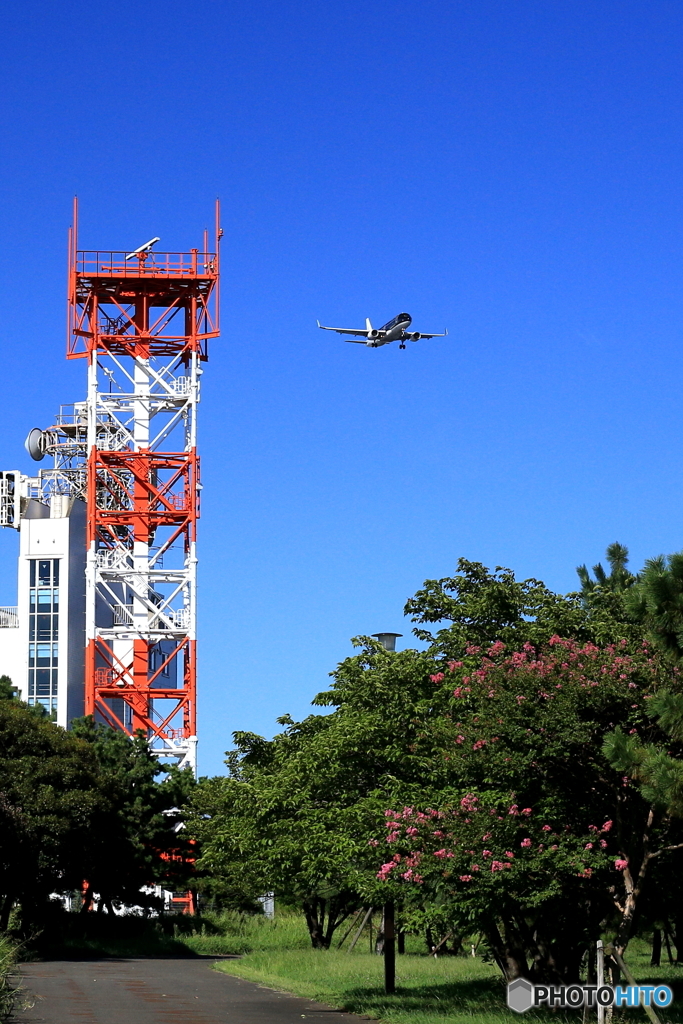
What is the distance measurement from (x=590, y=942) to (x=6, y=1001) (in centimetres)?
840

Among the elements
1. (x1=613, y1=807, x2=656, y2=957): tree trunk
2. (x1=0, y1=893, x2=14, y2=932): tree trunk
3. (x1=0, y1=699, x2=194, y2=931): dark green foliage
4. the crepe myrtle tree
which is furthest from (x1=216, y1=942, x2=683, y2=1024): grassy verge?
(x1=0, y1=893, x2=14, y2=932): tree trunk

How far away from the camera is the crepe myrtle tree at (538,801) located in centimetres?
1756

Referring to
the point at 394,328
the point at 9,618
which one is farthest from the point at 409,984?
the point at 9,618

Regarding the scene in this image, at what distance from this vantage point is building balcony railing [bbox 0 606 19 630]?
71.7 meters

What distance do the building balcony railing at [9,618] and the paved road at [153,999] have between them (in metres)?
39.4

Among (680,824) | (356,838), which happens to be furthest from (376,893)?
(680,824)

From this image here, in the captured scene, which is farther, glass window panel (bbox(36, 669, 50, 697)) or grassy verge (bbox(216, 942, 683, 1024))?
glass window panel (bbox(36, 669, 50, 697))

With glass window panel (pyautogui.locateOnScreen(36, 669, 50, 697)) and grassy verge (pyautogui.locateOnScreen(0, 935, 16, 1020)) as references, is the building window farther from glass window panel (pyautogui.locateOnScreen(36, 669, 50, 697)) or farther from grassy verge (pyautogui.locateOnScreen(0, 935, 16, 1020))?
grassy verge (pyautogui.locateOnScreen(0, 935, 16, 1020))

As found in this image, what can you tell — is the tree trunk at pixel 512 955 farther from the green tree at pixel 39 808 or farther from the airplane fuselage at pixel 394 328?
the airplane fuselage at pixel 394 328

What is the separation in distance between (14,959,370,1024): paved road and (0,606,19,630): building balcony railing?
129 ft

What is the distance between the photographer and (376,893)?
2006 cm

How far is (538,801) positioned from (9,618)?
57.5 metres

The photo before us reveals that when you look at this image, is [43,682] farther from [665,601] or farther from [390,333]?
[665,601]

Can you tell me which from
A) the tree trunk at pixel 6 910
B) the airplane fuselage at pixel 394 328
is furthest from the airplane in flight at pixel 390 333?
the tree trunk at pixel 6 910
